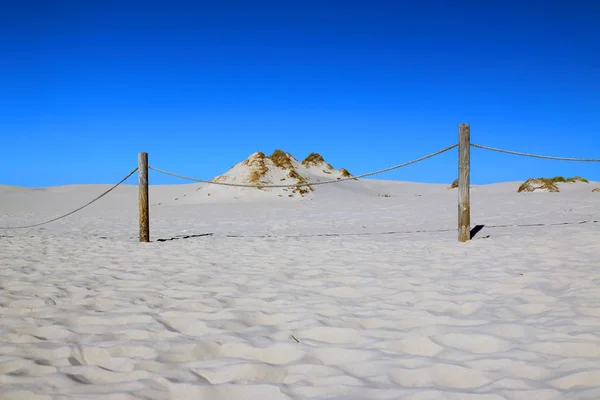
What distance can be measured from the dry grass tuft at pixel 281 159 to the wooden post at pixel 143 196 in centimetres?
1340

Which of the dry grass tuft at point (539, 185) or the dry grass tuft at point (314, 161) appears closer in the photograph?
the dry grass tuft at point (539, 185)

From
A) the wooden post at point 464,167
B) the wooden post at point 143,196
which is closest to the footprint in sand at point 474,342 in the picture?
the wooden post at point 464,167

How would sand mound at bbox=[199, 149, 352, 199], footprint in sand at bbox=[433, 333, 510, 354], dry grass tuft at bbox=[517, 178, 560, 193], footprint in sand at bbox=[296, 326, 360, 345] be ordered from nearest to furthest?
footprint in sand at bbox=[433, 333, 510, 354] → footprint in sand at bbox=[296, 326, 360, 345] → dry grass tuft at bbox=[517, 178, 560, 193] → sand mound at bbox=[199, 149, 352, 199]

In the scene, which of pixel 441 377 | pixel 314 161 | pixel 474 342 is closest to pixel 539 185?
pixel 314 161

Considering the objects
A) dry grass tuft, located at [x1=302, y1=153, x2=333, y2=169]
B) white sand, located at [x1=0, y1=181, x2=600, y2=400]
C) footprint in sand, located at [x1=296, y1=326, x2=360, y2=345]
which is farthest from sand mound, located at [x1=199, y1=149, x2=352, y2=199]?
footprint in sand, located at [x1=296, y1=326, x2=360, y2=345]

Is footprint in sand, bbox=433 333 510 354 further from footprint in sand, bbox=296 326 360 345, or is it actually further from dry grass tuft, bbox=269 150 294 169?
dry grass tuft, bbox=269 150 294 169

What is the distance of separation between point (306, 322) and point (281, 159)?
1830 cm

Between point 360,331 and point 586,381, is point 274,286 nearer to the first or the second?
point 360,331

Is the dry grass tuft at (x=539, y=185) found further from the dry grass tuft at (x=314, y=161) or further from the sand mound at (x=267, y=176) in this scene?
the dry grass tuft at (x=314, y=161)

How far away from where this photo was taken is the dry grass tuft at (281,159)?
2017 cm

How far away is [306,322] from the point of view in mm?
2598

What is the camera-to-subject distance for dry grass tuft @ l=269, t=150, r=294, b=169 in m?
20.2

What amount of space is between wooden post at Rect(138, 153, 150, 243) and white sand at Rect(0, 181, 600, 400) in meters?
1.13

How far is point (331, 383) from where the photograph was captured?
6.03 ft
